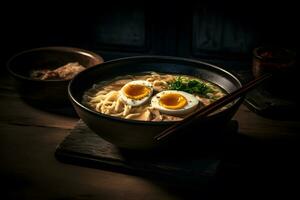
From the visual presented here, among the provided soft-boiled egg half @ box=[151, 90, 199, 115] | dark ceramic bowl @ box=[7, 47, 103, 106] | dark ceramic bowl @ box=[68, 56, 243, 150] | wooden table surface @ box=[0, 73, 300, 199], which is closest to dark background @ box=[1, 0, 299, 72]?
dark ceramic bowl @ box=[7, 47, 103, 106]

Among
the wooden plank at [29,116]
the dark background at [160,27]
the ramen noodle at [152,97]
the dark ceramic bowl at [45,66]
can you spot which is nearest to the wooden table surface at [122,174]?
the wooden plank at [29,116]

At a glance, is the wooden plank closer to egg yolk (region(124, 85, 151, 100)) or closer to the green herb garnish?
egg yolk (region(124, 85, 151, 100))

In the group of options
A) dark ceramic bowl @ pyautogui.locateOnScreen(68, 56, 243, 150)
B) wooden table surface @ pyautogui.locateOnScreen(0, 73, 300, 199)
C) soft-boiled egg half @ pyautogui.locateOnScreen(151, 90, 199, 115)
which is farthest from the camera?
soft-boiled egg half @ pyautogui.locateOnScreen(151, 90, 199, 115)

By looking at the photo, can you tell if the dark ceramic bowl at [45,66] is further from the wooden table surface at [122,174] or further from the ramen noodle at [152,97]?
the ramen noodle at [152,97]

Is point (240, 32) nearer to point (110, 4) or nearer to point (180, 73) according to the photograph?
point (180, 73)

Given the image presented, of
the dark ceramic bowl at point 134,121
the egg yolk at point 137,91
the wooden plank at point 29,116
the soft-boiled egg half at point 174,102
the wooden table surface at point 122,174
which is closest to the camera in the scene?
the dark ceramic bowl at point 134,121

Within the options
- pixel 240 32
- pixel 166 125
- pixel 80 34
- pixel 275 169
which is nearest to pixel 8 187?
pixel 166 125
